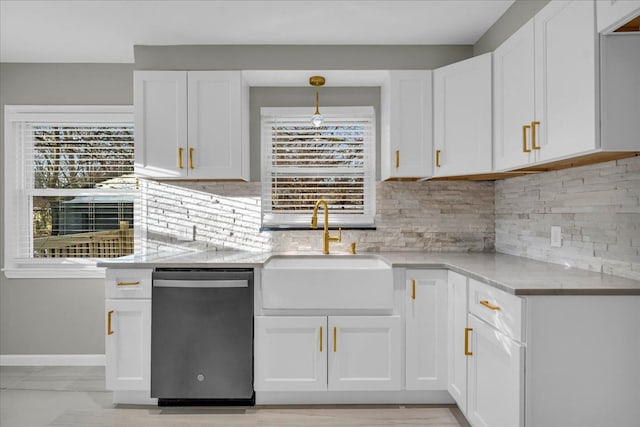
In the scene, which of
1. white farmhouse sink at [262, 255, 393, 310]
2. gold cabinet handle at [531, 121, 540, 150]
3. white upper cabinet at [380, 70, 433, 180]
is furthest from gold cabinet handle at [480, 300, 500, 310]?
white upper cabinet at [380, 70, 433, 180]

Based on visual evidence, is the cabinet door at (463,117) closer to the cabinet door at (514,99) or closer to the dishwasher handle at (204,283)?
the cabinet door at (514,99)

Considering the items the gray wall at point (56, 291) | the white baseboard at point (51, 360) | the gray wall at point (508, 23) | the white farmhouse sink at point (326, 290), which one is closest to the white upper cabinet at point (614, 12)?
the gray wall at point (508, 23)

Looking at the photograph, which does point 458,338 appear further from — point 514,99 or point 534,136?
point 514,99

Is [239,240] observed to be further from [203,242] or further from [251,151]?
[251,151]

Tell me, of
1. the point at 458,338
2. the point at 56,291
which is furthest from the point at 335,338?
the point at 56,291

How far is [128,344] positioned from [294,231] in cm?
134

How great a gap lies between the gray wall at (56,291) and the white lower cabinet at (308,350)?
1.69m

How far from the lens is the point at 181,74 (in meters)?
2.73

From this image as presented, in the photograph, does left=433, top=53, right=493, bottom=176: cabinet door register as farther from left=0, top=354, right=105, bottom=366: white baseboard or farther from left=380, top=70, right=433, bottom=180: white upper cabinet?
left=0, top=354, right=105, bottom=366: white baseboard

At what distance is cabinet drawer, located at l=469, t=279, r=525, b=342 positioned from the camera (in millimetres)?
1549

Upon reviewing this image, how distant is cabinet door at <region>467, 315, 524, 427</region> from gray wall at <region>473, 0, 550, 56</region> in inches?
66.7

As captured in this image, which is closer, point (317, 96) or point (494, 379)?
point (494, 379)

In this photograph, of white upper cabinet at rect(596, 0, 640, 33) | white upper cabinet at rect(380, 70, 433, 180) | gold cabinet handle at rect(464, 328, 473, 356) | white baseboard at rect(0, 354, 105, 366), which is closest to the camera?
white upper cabinet at rect(596, 0, 640, 33)

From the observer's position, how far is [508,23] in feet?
7.92
